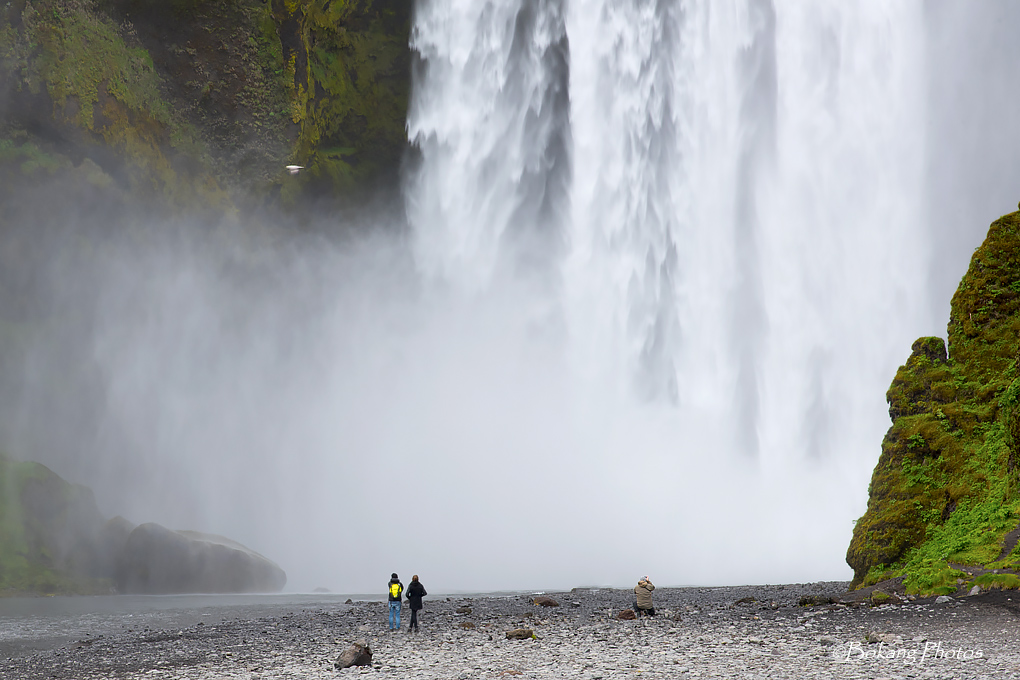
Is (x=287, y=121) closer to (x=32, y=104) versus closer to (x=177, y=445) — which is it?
(x=32, y=104)

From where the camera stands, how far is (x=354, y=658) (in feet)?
35.1

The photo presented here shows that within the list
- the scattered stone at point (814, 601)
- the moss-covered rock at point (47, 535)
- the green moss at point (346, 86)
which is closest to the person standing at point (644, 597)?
the scattered stone at point (814, 601)

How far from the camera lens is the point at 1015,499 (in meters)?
13.9

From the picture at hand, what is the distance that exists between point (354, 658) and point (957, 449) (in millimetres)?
13919

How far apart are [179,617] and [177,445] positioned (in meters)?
30.9

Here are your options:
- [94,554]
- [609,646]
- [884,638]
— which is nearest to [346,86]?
[94,554]

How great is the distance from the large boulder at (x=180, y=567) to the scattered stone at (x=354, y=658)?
29237 mm

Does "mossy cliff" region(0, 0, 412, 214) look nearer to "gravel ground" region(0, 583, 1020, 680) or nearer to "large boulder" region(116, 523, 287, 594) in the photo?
"large boulder" region(116, 523, 287, 594)

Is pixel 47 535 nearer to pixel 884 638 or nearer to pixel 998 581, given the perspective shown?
pixel 884 638

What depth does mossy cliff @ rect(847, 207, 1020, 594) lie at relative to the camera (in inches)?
556

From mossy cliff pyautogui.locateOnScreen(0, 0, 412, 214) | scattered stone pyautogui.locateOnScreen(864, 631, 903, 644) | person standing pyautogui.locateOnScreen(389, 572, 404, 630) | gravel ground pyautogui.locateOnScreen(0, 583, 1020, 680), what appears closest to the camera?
gravel ground pyautogui.locateOnScreen(0, 583, 1020, 680)

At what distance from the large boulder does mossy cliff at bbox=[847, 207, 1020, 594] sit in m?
30.7

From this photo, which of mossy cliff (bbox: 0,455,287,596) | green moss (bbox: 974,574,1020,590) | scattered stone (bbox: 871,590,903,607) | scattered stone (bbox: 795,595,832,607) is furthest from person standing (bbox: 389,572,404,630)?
mossy cliff (bbox: 0,455,287,596)

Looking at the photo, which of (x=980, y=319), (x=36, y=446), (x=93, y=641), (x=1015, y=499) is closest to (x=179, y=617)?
(x=93, y=641)
